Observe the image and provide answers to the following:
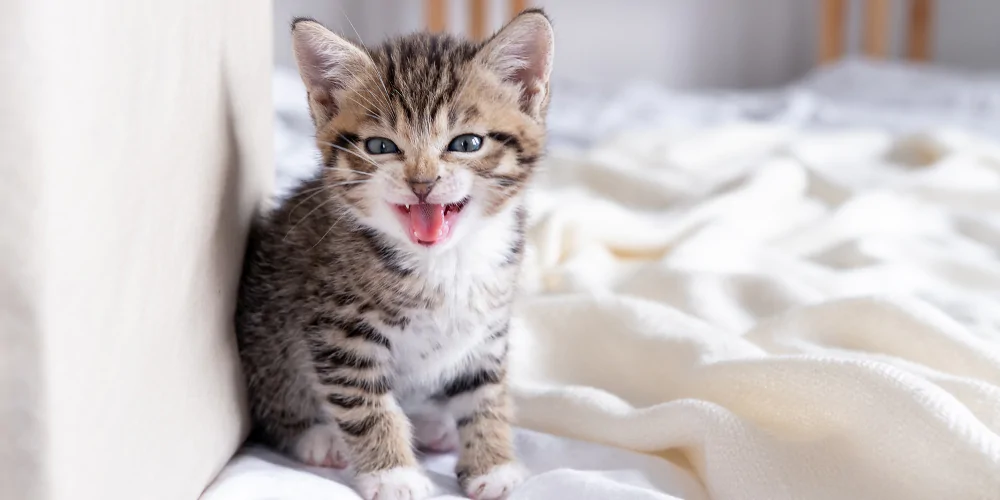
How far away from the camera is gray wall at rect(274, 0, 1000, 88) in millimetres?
4121

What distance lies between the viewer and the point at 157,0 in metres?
0.78

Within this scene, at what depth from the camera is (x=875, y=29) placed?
4055 millimetres

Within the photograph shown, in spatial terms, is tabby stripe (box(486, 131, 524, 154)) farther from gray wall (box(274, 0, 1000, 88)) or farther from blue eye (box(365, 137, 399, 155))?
gray wall (box(274, 0, 1000, 88))

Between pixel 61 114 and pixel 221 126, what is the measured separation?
363mm

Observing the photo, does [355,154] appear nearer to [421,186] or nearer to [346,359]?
[421,186]

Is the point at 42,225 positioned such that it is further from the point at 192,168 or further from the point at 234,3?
the point at 234,3

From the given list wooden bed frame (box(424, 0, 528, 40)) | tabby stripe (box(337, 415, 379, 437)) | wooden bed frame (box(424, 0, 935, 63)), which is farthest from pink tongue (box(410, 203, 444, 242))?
wooden bed frame (box(424, 0, 935, 63))

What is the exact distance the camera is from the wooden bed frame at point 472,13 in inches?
150

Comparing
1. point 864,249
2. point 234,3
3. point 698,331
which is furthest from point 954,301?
point 234,3

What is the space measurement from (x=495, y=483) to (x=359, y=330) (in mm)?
213

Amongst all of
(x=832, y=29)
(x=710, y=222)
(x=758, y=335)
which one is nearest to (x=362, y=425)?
(x=758, y=335)

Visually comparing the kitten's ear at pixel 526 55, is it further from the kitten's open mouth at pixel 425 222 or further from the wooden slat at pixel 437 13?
the wooden slat at pixel 437 13

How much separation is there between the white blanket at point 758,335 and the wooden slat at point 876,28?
194cm

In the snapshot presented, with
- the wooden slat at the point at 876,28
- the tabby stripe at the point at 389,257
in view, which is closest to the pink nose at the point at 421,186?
the tabby stripe at the point at 389,257
